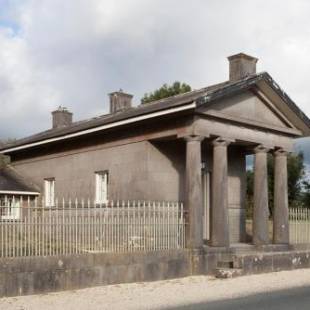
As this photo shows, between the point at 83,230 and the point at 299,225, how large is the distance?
9515mm

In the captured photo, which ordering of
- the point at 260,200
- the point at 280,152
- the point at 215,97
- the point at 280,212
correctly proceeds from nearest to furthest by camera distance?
the point at 215,97 < the point at 260,200 < the point at 280,212 < the point at 280,152

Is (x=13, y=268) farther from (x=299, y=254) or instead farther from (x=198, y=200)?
(x=299, y=254)

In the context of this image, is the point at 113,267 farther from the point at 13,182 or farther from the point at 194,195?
the point at 13,182

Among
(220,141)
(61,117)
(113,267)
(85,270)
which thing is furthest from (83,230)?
(61,117)

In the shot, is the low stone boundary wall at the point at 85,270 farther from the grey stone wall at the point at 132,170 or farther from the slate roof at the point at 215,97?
the slate roof at the point at 215,97

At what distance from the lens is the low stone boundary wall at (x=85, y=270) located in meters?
11.8

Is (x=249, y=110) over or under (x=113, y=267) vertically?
over

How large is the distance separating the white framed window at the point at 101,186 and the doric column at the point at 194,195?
166 inches

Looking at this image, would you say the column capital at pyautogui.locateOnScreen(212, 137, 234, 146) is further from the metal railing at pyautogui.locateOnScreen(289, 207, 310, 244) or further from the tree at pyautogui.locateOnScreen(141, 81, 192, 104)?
the tree at pyautogui.locateOnScreen(141, 81, 192, 104)

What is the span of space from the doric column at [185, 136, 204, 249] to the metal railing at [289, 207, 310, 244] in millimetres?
5059

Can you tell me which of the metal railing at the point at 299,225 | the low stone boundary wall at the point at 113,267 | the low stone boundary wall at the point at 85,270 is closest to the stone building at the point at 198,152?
the metal railing at the point at 299,225

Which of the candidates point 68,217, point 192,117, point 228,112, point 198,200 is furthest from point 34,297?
point 228,112

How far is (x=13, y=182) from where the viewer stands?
22.8 m

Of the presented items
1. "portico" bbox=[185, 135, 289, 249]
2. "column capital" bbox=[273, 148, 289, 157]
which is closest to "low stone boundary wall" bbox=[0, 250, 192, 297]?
"portico" bbox=[185, 135, 289, 249]
